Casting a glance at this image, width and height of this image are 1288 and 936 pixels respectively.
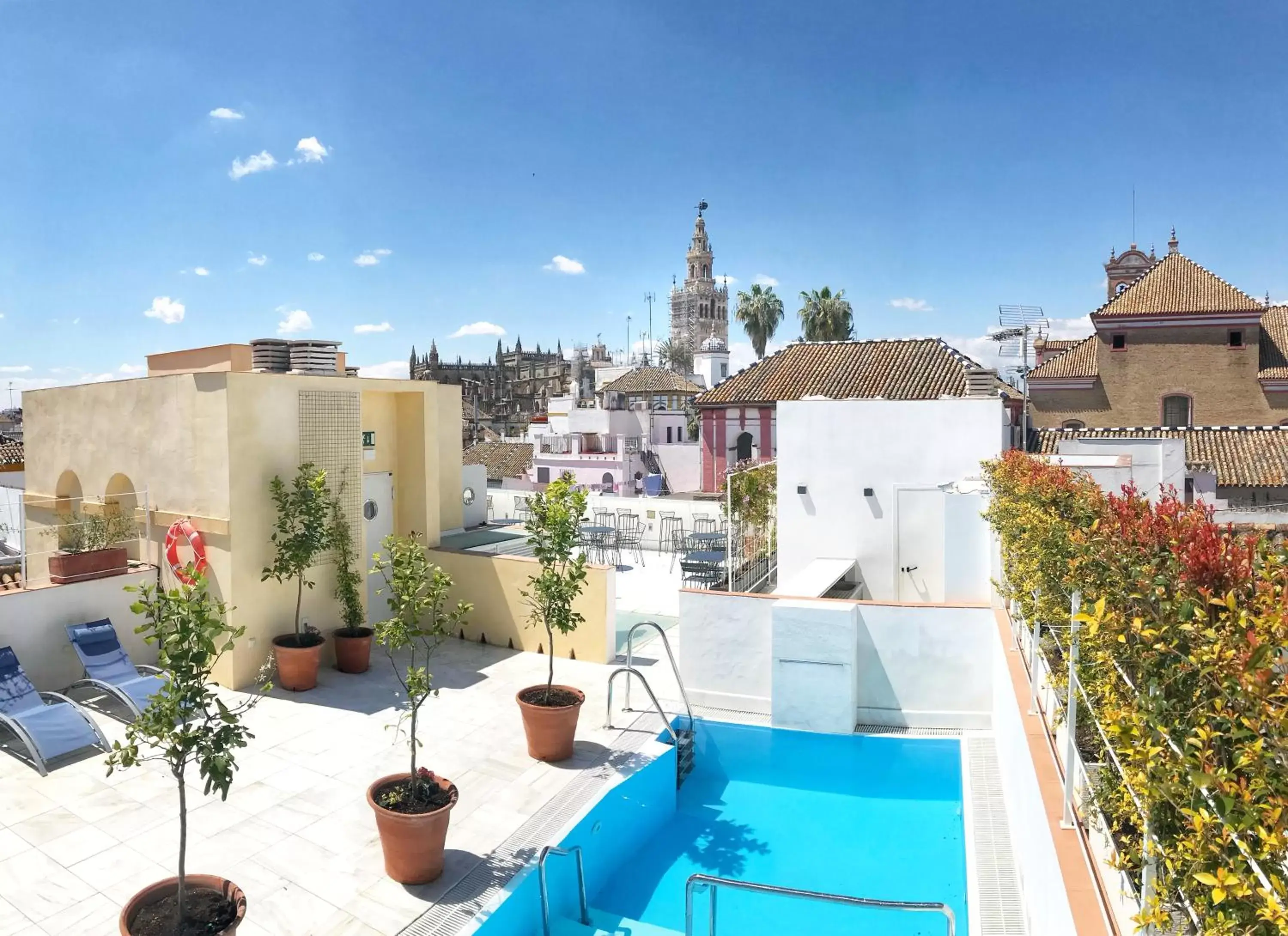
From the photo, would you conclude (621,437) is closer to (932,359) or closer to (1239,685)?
(932,359)

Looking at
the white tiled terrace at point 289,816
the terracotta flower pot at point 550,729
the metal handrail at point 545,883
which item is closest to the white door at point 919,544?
the white tiled terrace at point 289,816

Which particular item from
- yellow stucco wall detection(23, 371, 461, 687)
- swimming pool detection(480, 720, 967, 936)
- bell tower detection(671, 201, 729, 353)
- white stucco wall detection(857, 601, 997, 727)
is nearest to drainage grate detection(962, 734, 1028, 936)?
swimming pool detection(480, 720, 967, 936)

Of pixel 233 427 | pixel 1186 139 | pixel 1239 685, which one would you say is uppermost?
pixel 1186 139

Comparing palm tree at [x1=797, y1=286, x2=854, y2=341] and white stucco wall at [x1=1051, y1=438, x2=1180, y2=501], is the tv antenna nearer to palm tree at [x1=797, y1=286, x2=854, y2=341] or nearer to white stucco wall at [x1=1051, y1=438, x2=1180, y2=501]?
white stucco wall at [x1=1051, y1=438, x2=1180, y2=501]

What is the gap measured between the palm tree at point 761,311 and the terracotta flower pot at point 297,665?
50342 millimetres

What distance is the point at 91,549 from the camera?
996cm

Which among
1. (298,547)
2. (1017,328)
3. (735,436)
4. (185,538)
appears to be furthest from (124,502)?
(735,436)

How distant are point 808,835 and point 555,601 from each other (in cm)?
342

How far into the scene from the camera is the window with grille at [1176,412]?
3050 centimetres

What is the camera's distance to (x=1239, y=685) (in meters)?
2.05

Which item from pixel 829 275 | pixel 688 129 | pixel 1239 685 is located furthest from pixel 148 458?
pixel 829 275

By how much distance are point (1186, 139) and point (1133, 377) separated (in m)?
11.8

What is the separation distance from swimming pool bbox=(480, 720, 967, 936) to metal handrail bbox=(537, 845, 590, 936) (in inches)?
2.0

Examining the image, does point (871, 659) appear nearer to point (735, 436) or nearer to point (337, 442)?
point (337, 442)
